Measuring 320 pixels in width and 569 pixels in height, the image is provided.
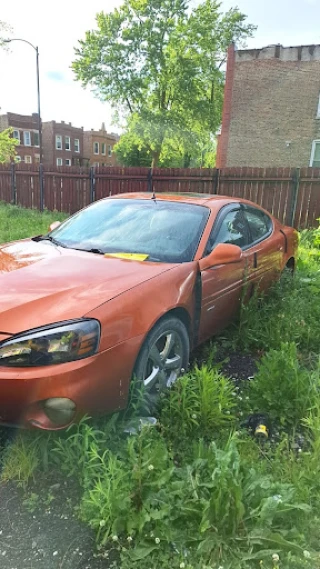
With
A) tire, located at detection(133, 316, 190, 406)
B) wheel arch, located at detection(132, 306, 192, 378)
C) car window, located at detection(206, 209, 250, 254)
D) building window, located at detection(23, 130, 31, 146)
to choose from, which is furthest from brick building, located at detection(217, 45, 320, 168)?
building window, located at detection(23, 130, 31, 146)

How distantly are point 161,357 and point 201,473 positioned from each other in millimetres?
828

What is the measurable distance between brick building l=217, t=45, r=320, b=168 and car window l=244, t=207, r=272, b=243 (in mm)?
19437

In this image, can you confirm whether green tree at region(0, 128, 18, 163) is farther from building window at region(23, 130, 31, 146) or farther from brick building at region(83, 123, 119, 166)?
brick building at region(83, 123, 119, 166)

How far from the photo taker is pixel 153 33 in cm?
2986

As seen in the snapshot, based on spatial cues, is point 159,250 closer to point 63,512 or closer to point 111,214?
point 111,214

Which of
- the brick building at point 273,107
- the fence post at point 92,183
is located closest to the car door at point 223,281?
the fence post at point 92,183

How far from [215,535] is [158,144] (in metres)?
32.4

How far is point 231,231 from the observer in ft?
12.0

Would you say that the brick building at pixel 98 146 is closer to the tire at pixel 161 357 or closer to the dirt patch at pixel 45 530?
the tire at pixel 161 357

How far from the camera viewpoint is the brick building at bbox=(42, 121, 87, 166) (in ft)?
164

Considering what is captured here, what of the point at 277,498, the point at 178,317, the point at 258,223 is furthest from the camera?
the point at 258,223

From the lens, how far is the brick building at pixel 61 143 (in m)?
49.9

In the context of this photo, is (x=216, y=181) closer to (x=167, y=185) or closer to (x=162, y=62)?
(x=167, y=185)

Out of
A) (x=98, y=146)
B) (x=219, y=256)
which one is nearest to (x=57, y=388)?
(x=219, y=256)
